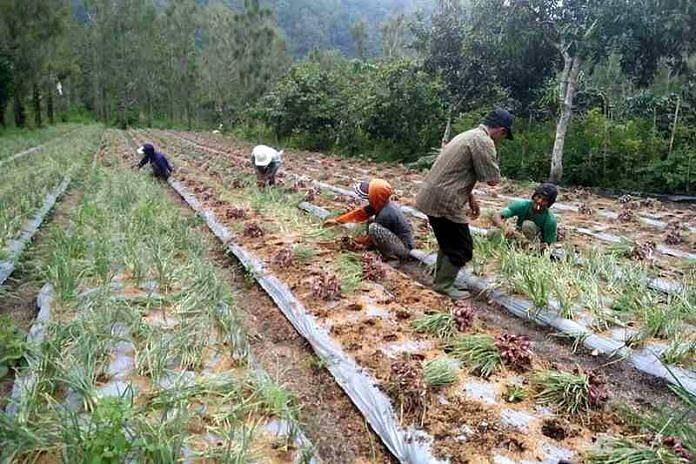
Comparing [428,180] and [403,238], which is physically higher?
[428,180]

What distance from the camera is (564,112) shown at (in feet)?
34.3

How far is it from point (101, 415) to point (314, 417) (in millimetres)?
1030

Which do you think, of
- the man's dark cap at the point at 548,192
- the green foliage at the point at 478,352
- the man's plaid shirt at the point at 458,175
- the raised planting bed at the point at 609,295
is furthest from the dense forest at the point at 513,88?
the green foliage at the point at 478,352

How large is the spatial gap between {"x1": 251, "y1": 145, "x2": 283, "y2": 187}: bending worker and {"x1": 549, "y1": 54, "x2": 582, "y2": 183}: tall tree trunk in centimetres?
557

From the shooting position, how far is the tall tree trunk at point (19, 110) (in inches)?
979

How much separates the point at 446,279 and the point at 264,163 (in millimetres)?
4871

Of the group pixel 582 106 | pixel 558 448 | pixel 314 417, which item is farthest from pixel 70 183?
pixel 582 106

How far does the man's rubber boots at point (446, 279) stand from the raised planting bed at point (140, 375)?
1.65 meters

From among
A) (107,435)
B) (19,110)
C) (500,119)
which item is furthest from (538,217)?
(19,110)

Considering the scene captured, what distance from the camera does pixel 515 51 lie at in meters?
11.3

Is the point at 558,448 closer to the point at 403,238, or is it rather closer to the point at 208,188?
the point at 403,238

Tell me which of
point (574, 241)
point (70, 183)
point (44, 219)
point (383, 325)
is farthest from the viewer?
point (70, 183)

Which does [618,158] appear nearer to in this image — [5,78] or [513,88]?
[513,88]

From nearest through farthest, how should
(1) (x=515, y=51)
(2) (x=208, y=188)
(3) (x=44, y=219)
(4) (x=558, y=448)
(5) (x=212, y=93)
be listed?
(4) (x=558, y=448), (3) (x=44, y=219), (2) (x=208, y=188), (1) (x=515, y=51), (5) (x=212, y=93)
